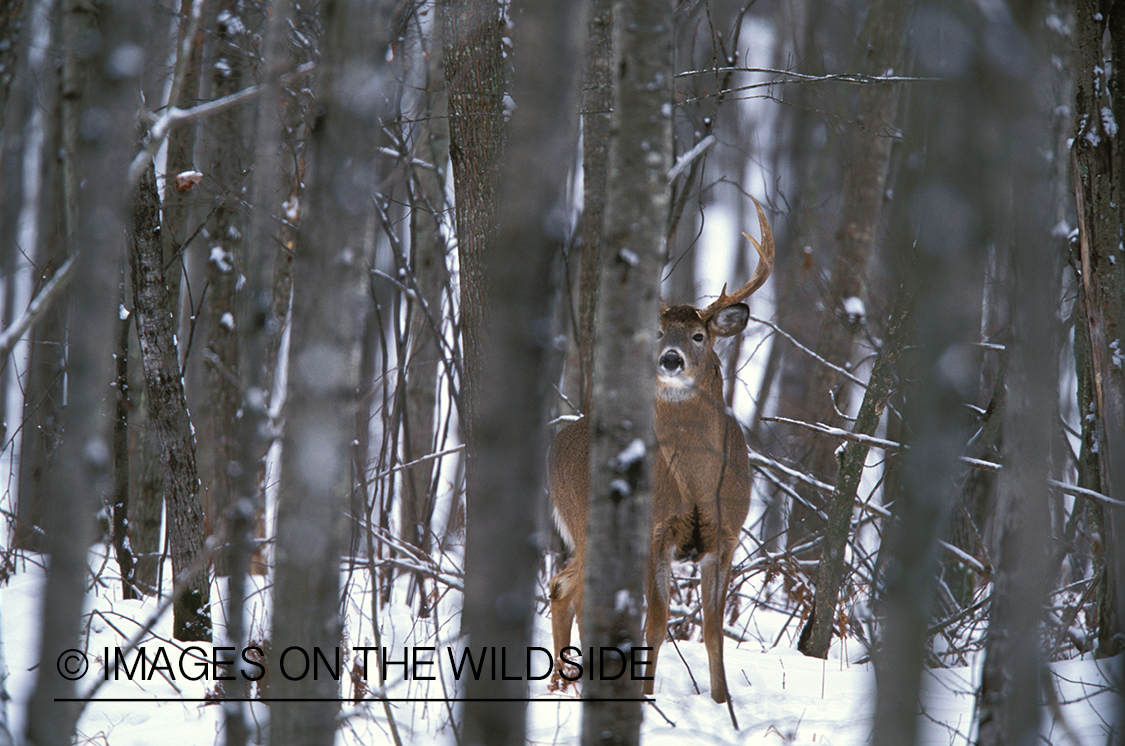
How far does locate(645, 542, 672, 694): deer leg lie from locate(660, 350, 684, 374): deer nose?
0.97m

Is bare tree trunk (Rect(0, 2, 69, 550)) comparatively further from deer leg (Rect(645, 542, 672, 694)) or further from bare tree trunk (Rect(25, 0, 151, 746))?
bare tree trunk (Rect(25, 0, 151, 746))

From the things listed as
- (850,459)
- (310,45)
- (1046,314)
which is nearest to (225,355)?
(310,45)

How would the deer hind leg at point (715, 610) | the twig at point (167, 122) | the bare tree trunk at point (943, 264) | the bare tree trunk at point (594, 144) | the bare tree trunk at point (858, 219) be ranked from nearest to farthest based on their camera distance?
the bare tree trunk at point (943, 264) < the twig at point (167, 122) < the deer hind leg at point (715, 610) < the bare tree trunk at point (594, 144) < the bare tree trunk at point (858, 219)

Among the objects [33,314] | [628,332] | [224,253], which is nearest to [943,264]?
[628,332]

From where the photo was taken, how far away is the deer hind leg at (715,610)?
4453 mm

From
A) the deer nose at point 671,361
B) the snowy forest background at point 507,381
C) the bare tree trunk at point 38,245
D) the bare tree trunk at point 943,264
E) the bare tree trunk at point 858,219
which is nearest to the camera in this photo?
the bare tree trunk at point 943,264

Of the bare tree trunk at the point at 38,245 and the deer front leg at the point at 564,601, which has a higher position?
the bare tree trunk at the point at 38,245

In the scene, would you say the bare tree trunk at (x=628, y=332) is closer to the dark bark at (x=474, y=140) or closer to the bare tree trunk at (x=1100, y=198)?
the dark bark at (x=474, y=140)

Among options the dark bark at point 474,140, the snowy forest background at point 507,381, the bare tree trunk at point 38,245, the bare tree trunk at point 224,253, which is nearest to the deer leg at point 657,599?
the snowy forest background at point 507,381

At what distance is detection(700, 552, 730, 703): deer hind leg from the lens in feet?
14.6

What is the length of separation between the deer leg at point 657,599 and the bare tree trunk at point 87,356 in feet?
9.30

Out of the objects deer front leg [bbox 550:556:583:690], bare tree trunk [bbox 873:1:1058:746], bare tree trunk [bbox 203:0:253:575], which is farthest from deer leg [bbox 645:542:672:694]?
bare tree trunk [bbox 203:0:253:575]

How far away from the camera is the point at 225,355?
7625 millimetres

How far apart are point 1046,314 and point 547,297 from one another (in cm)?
115
